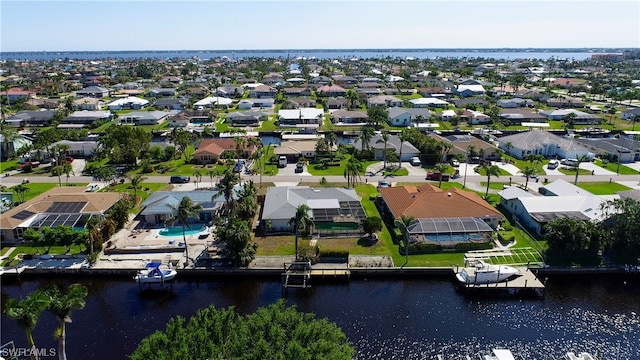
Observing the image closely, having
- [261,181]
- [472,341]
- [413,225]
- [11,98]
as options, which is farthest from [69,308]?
[11,98]

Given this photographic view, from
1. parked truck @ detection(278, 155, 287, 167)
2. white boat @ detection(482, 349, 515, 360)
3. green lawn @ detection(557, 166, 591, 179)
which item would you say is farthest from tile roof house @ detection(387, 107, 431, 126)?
white boat @ detection(482, 349, 515, 360)

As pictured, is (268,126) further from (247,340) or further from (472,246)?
(247,340)

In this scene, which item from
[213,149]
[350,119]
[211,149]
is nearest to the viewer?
[211,149]

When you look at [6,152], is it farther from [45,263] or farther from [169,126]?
[45,263]

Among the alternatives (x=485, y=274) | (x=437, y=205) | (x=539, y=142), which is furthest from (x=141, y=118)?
(x=485, y=274)

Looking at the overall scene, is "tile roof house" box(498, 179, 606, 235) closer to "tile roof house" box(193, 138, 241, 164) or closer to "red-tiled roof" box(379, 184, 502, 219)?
"red-tiled roof" box(379, 184, 502, 219)

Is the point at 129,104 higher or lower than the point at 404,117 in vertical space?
higher
